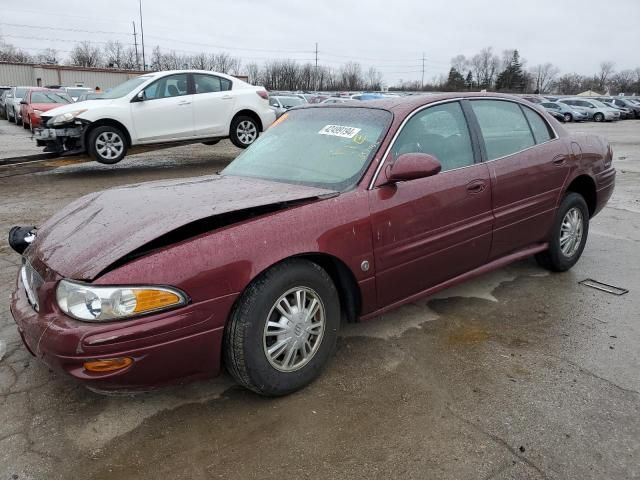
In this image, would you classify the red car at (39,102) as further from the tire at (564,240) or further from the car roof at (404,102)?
the tire at (564,240)

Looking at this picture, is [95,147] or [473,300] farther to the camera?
[95,147]

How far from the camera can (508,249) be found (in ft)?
12.8

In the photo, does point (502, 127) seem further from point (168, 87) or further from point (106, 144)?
point (106, 144)

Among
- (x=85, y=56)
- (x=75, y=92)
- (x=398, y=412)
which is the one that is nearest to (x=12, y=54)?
(x=85, y=56)

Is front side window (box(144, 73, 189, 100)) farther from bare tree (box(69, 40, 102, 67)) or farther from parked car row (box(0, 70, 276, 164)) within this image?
bare tree (box(69, 40, 102, 67))

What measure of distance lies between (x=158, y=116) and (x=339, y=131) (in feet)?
21.5

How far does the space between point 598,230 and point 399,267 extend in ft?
13.5

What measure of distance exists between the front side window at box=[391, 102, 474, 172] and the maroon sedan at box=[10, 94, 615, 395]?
1 cm

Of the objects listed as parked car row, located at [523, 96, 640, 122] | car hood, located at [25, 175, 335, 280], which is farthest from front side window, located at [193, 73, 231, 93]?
parked car row, located at [523, 96, 640, 122]

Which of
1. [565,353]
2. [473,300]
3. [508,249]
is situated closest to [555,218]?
[508,249]

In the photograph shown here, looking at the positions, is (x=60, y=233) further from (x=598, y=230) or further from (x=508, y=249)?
(x=598, y=230)

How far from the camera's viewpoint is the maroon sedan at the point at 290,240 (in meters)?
2.24

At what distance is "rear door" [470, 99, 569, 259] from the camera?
3.69m

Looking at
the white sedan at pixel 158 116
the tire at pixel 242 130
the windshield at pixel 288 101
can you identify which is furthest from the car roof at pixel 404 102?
the windshield at pixel 288 101
